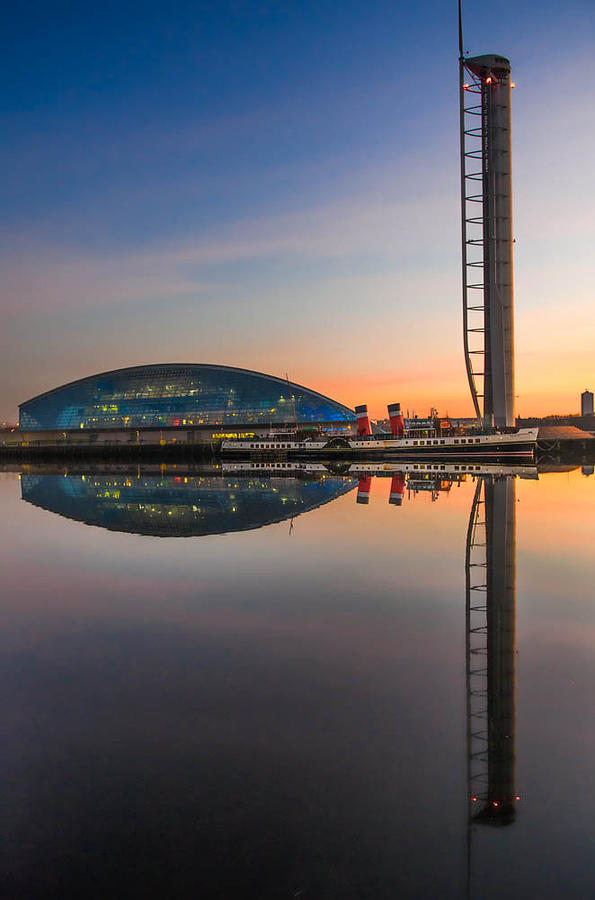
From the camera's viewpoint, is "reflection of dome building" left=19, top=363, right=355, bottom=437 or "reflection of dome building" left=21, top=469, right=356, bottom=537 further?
"reflection of dome building" left=19, top=363, right=355, bottom=437

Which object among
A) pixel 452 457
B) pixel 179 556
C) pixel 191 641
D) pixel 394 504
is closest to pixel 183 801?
pixel 191 641

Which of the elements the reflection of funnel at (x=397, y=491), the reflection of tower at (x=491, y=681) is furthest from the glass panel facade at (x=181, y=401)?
the reflection of tower at (x=491, y=681)

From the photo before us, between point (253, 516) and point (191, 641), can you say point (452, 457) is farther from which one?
point (191, 641)

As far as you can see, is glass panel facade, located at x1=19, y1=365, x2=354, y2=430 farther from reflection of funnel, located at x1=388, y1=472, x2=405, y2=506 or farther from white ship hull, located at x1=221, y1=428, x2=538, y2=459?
reflection of funnel, located at x1=388, y1=472, x2=405, y2=506

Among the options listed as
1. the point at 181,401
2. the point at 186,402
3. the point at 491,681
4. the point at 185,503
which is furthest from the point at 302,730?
the point at 181,401

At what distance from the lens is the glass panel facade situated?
114 metres

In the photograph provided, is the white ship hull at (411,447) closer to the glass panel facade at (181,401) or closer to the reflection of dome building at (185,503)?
the reflection of dome building at (185,503)

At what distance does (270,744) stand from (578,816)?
7.48 feet

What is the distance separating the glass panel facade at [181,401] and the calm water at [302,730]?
98.6m

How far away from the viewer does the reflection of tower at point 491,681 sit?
Result: 15.1 feet

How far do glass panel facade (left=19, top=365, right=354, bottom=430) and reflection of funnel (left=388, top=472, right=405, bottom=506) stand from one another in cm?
7170

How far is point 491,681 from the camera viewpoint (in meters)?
6.69

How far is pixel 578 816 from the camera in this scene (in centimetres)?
424

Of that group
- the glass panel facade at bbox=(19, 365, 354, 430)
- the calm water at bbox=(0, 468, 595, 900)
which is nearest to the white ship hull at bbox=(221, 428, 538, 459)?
the glass panel facade at bbox=(19, 365, 354, 430)
